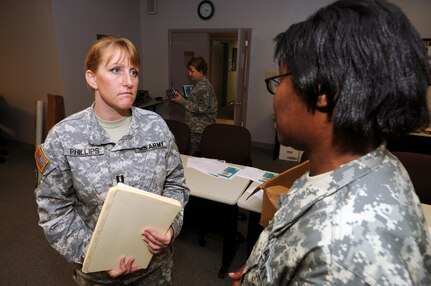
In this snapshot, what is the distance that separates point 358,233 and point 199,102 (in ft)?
8.44

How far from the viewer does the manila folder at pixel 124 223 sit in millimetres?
804

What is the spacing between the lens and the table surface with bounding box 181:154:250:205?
5.41 ft

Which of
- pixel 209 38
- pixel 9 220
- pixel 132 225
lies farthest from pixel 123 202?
pixel 209 38

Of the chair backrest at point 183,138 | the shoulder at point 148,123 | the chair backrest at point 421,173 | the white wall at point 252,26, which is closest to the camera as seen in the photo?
the shoulder at point 148,123

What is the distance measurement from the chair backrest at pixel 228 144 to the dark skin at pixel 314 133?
1.90 m

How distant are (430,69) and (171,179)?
0.92m

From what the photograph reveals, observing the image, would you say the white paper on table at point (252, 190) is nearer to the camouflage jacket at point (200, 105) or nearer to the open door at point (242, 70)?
the camouflage jacket at point (200, 105)

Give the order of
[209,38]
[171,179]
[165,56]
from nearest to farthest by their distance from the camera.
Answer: [171,179] → [209,38] → [165,56]

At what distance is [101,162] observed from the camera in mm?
943

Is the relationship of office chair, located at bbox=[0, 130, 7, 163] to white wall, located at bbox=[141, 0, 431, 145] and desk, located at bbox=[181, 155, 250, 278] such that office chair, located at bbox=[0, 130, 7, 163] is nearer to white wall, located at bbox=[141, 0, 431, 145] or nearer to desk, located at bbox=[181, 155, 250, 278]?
white wall, located at bbox=[141, 0, 431, 145]

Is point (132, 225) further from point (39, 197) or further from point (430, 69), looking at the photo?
point (430, 69)

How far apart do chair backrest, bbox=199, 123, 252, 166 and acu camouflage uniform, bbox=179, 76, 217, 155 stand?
362 millimetres

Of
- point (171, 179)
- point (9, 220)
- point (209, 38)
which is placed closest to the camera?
point (171, 179)

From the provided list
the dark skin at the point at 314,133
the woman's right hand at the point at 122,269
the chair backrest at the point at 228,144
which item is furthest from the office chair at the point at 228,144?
the dark skin at the point at 314,133
